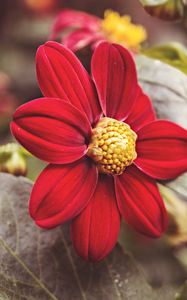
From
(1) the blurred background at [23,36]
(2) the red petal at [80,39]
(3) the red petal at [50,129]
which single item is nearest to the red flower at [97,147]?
(3) the red petal at [50,129]

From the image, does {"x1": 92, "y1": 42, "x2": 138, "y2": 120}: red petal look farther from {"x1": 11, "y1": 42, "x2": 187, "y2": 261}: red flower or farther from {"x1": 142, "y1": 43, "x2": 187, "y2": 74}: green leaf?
{"x1": 142, "y1": 43, "x2": 187, "y2": 74}: green leaf

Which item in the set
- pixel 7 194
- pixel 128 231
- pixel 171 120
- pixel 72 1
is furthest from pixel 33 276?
pixel 72 1

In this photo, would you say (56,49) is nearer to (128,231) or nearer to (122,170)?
(122,170)

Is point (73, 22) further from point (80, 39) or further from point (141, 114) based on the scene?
point (141, 114)

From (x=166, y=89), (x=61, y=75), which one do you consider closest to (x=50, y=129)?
(x=61, y=75)

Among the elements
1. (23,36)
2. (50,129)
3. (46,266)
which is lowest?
(23,36)

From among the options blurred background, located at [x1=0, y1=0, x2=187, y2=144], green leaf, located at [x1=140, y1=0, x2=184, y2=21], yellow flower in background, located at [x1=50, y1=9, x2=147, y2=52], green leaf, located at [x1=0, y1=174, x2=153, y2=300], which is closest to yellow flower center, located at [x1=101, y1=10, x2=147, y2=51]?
yellow flower in background, located at [x1=50, y1=9, x2=147, y2=52]

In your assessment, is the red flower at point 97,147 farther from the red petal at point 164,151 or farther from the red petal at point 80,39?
the red petal at point 80,39
